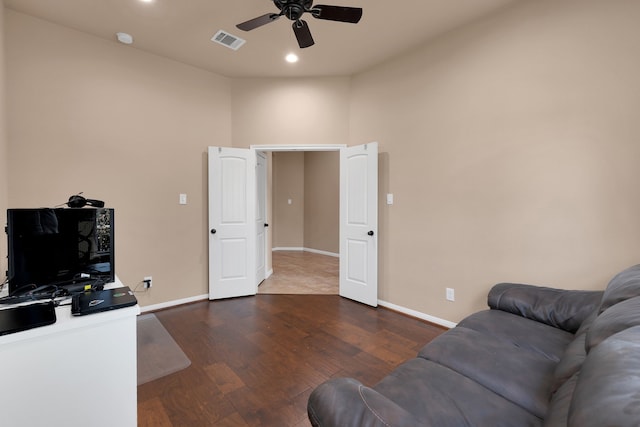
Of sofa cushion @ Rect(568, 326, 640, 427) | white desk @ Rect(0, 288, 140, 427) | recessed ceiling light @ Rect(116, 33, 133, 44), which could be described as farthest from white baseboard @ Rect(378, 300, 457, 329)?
recessed ceiling light @ Rect(116, 33, 133, 44)

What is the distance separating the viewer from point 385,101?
3502 millimetres

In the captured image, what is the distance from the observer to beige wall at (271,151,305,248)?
25.9 ft

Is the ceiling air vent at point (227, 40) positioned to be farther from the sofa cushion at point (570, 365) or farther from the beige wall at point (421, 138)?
the sofa cushion at point (570, 365)

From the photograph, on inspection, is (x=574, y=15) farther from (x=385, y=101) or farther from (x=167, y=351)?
(x=167, y=351)

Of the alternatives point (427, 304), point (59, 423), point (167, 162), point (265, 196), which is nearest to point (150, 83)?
point (167, 162)

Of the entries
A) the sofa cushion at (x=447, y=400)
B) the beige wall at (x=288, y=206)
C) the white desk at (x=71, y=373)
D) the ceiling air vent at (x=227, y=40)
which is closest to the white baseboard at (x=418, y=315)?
the sofa cushion at (x=447, y=400)

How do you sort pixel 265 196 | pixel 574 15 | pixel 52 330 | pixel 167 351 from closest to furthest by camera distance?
1. pixel 52 330
2. pixel 574 15
3. pixel 167 351
4. pixel 265 196

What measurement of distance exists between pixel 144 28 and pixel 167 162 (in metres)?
1.40

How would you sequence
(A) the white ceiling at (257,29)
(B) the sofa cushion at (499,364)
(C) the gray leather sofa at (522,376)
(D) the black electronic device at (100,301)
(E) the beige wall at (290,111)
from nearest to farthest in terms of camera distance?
1. (C) the gray leather sofa at (522,376)
2. (B) the sofa cushion at (499,364)
3. (D) the black electronic device at (100,301)
4. (A) the white ceiling at (257,29)
5. (E) the beige wall at (290,111)

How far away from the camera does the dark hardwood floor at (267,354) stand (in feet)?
5.88

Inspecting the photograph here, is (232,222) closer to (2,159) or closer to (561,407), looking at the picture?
(2,159)

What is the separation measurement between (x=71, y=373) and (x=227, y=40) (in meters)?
3.16

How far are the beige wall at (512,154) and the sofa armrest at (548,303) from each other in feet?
1.35

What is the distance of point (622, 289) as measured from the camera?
135 centimetres
